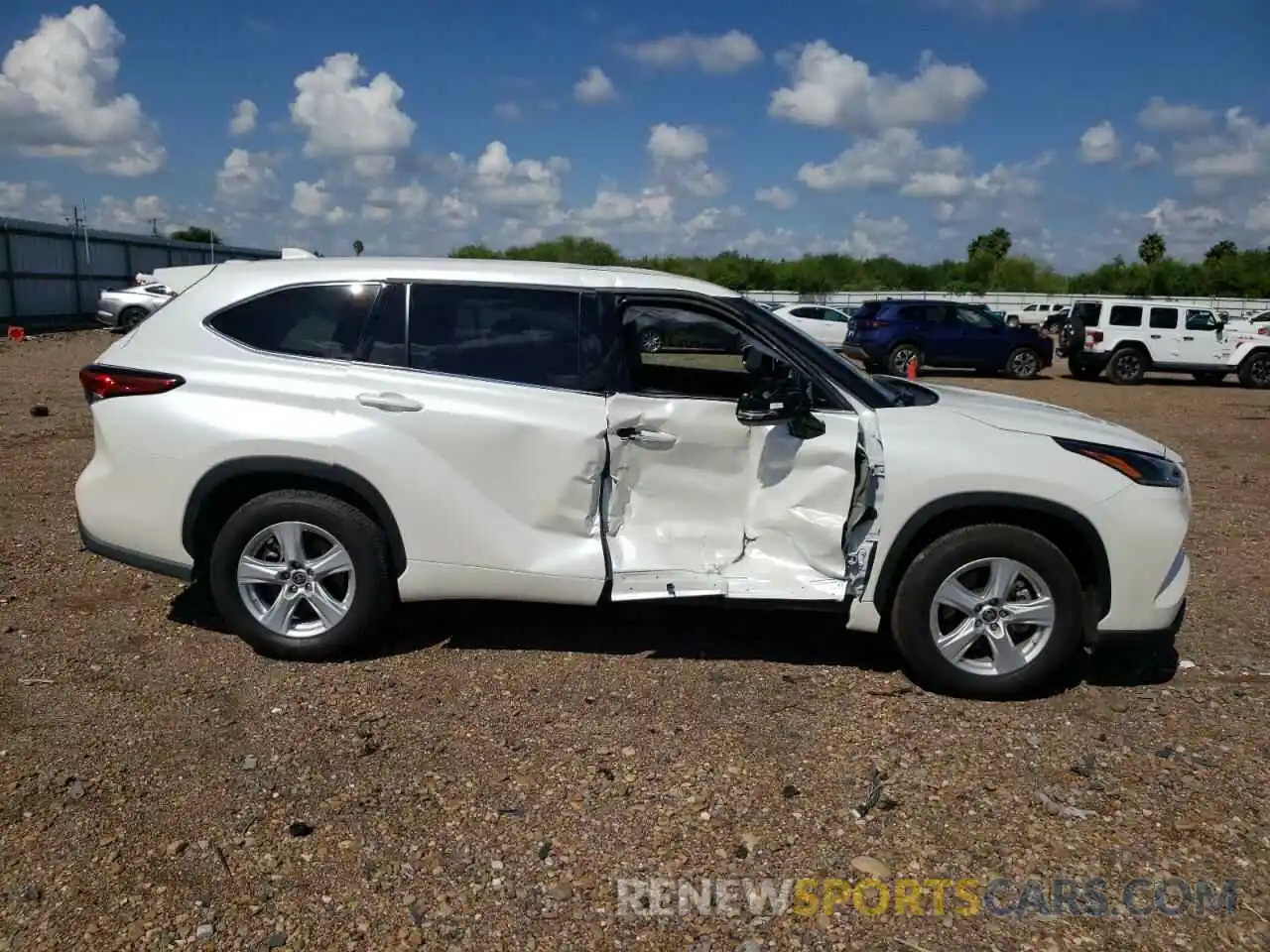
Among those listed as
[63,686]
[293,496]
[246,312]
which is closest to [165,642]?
[63,686]

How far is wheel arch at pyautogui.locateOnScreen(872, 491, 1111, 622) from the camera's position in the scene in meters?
4.11

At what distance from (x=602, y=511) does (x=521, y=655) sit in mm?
827

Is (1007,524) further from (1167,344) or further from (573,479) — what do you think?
(1167,344)

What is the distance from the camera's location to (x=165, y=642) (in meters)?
4.71

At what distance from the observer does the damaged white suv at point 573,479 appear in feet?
13.6

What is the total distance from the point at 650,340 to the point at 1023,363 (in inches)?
780

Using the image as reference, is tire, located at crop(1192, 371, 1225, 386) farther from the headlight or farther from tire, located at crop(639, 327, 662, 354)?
tire, located at crop(639, 327, 662, 354)

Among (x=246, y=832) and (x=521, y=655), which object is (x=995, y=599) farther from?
(x=246, y=832)

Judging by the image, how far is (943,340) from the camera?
2216 cm

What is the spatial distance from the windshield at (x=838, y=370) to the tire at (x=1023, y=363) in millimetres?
19409

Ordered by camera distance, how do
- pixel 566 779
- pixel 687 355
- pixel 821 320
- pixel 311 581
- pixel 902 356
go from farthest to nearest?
pixel 821 320, pixel 902 356, pixel 687 355, pixel 311 581, pixel 566 779

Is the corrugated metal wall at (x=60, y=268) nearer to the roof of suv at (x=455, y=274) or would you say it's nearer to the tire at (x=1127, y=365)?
the tire at (x=1127, y=365)

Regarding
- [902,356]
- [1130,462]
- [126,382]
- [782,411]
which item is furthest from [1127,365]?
[126,382]

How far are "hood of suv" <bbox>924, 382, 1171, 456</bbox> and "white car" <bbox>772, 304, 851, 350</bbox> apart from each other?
72.5ft
